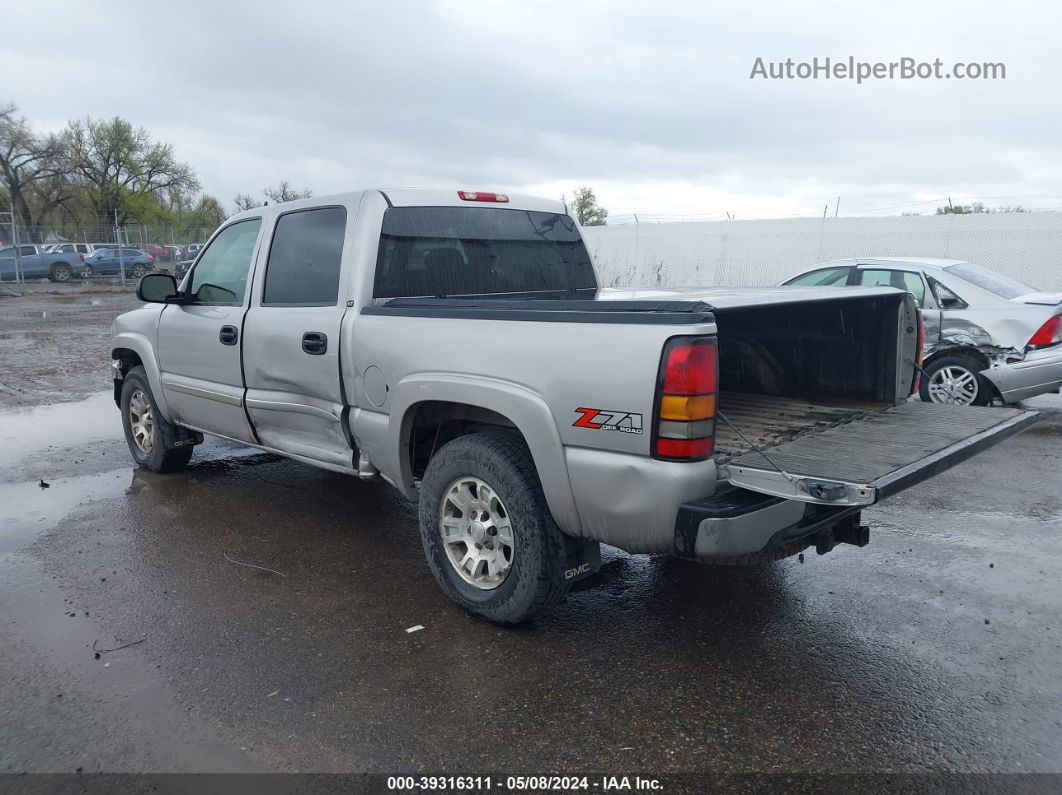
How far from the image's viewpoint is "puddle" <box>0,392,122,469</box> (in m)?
7.48

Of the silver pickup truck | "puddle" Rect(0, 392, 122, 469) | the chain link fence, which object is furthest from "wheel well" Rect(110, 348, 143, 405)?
the chain link fence

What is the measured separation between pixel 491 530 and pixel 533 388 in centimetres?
76

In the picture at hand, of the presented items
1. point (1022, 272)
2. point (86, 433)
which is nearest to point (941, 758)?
point (86, 433)

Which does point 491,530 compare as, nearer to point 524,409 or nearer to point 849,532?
point 524,409

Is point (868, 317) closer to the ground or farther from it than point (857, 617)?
farther from it

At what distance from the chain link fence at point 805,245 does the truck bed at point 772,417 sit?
11475 mm

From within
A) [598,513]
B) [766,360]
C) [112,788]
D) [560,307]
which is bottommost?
[112,788]

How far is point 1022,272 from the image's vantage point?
58.2ft

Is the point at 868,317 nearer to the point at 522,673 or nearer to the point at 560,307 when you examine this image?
the point at 560,307

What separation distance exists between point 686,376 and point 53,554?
13.1 ft

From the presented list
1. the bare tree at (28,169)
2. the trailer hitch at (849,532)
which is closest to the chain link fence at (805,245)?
the trailer hitch at (849,532)

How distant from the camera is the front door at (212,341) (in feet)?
17.3

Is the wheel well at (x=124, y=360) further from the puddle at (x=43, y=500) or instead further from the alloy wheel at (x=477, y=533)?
the alloy wheel at (x=477, y=533)

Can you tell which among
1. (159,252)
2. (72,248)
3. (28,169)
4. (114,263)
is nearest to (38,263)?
(72,248)
